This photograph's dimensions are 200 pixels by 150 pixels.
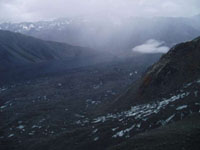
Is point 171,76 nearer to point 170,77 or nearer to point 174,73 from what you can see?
point 170,77

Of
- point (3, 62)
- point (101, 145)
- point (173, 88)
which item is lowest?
point (101, 145)

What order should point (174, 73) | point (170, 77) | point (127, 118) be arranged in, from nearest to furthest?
point (127, 118)
point (170, 77)
point (174, 73)

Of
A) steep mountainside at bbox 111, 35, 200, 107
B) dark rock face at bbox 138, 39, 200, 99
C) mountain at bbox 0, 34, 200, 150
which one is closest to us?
mountain at bbox 0, 34, 200, 150

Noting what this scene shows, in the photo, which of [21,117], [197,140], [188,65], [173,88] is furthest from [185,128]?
[21,117]

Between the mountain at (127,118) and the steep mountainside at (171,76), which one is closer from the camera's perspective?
the mountain at (127,118)

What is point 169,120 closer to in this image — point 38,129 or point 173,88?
point 173,88

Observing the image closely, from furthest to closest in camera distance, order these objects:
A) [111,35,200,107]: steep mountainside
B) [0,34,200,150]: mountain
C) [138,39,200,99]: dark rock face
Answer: [138,39,200,99]: dark rock face, [111,35,200,107]: steep mountainside, [0,34,200,150]: mountain

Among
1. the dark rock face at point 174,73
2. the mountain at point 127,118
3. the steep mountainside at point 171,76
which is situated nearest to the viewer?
the mountain at point 127,118

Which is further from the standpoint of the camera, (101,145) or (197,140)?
(101,145)

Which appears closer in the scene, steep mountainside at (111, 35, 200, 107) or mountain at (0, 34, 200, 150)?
mountain at (0, 34, 200, 150)

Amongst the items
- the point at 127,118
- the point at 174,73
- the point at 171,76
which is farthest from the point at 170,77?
the point at 127,118

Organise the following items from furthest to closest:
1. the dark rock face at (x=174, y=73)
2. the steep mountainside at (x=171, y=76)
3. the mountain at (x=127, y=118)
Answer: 1. the dark rock face at (x=174, y=73)
2. the steep mountainside at (x=171, y=76)
3. the mountain at (x=127, y=118)
